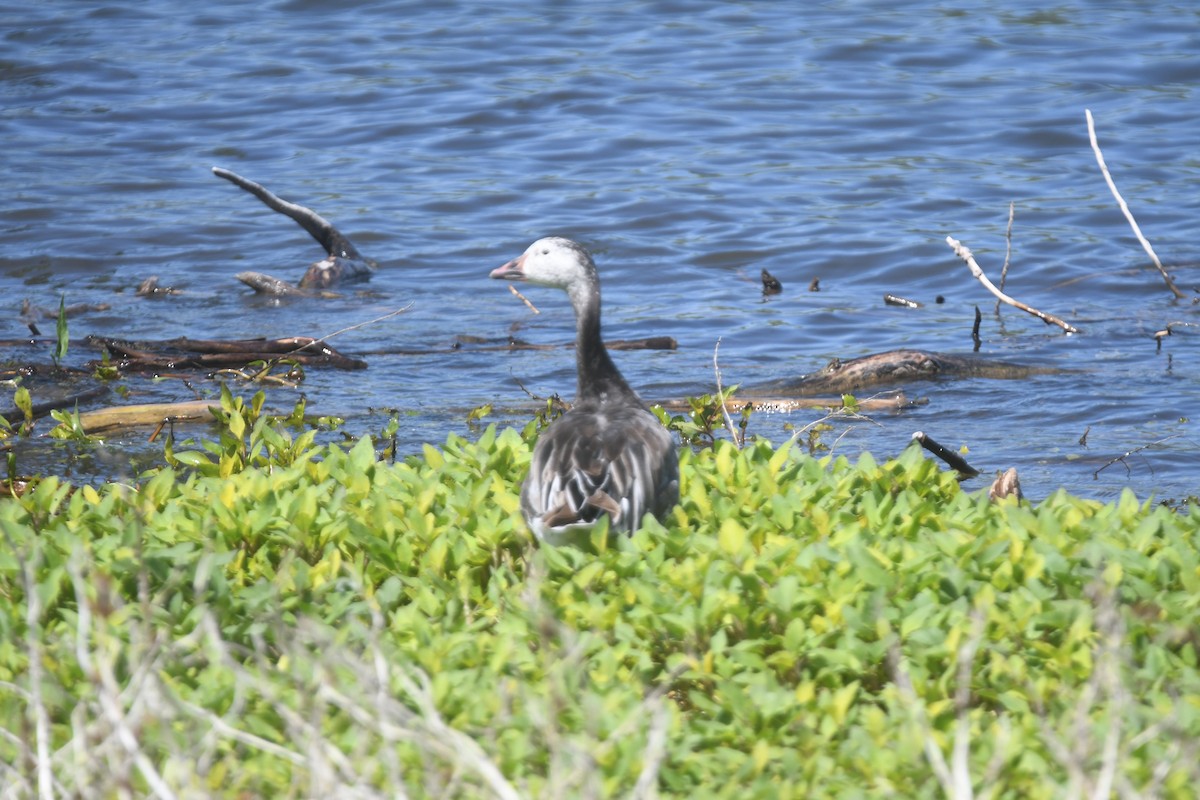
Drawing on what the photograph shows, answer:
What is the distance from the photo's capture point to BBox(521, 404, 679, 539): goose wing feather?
5383 mm

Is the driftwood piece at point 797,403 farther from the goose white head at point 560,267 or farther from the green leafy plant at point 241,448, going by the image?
the green leafy plant at point 241,448

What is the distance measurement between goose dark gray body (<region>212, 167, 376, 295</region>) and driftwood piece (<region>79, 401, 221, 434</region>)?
4.47 m

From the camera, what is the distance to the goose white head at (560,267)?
6832mm

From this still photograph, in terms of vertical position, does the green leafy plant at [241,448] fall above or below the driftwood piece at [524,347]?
above

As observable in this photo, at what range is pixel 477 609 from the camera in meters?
5.07

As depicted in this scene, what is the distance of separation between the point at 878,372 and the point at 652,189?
6.99m

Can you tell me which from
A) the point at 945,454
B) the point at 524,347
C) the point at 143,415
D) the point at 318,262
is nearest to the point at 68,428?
the point at 143,415

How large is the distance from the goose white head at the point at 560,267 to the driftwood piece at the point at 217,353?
3.41 m

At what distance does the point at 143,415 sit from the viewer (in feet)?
28.0

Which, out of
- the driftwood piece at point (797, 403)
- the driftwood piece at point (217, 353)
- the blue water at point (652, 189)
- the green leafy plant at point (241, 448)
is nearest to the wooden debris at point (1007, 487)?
the blue water at point (652, 189)

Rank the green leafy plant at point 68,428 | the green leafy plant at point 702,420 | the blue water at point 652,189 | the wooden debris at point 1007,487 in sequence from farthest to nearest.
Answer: the blue water at point 652,189 → the green leafy plant at point 702,420 → the green leafy plant at point 68,428 → the wooden debris at point 1007,487

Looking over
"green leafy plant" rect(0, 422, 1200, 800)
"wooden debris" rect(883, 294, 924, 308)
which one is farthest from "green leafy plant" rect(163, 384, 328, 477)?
"wooden debris" rect(883, 294, 924, 308)

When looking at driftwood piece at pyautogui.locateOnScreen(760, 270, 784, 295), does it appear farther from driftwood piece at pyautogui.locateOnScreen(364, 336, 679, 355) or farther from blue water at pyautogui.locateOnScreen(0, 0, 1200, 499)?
driftwood piece at pyautogui.locateOnScreen(364, 336, 679, 355)

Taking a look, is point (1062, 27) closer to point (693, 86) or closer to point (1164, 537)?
point (693, 86)
